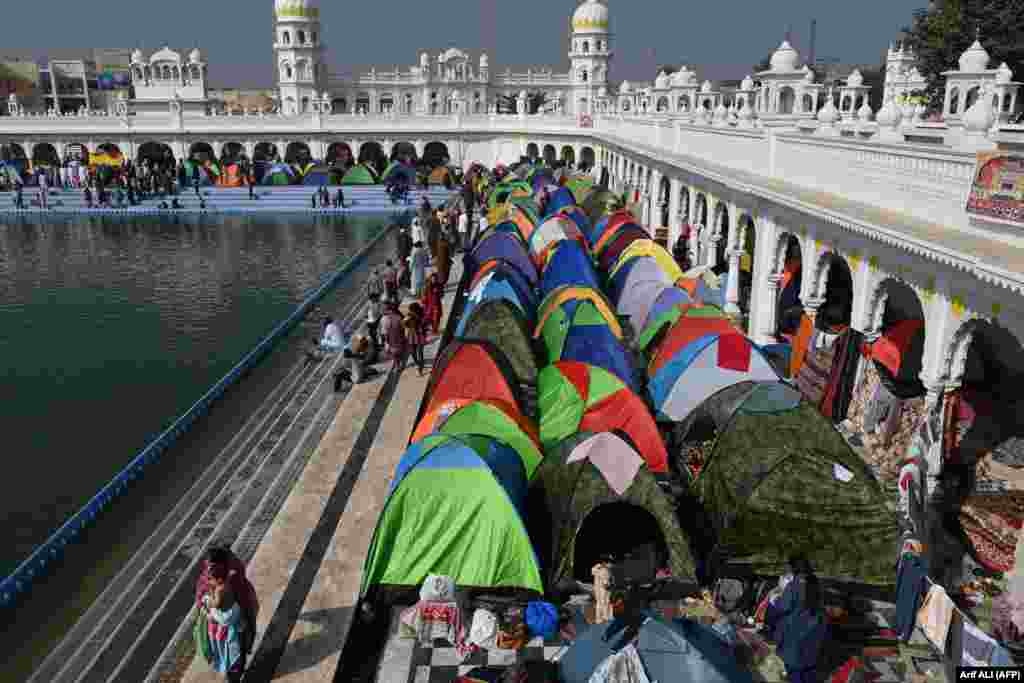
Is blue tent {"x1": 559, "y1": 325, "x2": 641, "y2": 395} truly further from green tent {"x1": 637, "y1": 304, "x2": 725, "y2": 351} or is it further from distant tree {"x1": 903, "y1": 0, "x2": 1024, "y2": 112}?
distant tree {"x1": 903, "y1": 0, "x2": 1024, "y2": 112}

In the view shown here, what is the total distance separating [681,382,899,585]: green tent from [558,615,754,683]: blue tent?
2039 millimetres

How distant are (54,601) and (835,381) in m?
10.5

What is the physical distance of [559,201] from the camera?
95.2 feet

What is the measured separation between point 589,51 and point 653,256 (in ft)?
199

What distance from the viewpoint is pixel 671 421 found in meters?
11.6

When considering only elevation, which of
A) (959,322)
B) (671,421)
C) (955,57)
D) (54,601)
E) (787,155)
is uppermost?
(955,57)

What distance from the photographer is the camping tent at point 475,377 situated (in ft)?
34.8

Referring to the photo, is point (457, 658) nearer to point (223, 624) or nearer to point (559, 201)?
point (223, 624)

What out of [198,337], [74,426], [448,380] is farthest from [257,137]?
[448,380]

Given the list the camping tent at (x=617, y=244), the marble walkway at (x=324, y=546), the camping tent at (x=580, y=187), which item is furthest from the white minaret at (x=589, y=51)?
the marble walkway at (x=324, y=546)

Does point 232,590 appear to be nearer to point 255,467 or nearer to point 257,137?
point 255,467

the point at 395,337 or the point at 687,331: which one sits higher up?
the point at 687,331

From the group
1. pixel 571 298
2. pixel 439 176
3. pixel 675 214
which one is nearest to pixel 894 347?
pixel 571 298

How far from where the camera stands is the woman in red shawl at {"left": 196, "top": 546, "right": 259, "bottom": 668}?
630cm
